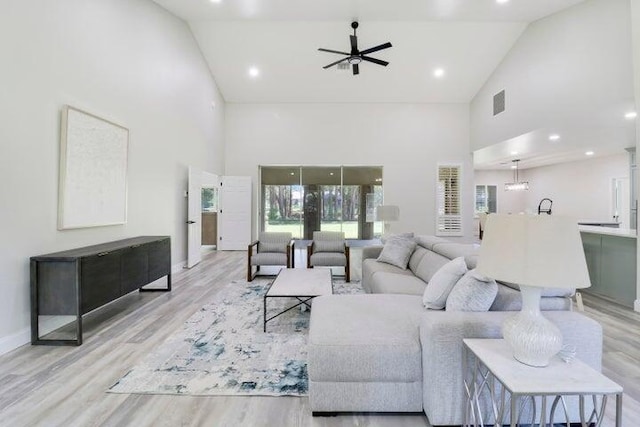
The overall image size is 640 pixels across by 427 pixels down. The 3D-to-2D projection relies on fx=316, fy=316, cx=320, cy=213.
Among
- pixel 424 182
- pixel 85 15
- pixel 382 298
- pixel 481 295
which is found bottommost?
pixel 382 298

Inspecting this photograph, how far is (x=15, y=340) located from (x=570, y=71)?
753 cm

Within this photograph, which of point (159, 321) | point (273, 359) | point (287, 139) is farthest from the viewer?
point (287, 139)

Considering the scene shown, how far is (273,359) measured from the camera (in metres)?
2.51

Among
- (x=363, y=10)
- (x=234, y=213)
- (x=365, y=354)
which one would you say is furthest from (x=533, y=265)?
(x=234, y=213)

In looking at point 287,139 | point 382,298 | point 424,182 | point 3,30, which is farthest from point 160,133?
point 424,182

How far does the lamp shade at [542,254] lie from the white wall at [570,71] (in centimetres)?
434

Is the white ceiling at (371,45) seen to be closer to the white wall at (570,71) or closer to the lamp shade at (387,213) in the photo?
the white wall at (570,71)

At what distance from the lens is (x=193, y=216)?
5.95 metres

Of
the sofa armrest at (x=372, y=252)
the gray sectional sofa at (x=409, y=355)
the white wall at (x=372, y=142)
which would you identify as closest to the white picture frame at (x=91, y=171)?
the gray sectional sofa at (x=409, y=355)

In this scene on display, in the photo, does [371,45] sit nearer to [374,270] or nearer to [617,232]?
[374,270]

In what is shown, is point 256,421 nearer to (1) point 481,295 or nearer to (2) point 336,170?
(1) point 481,295

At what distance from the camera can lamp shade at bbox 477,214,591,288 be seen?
1272 millimetres

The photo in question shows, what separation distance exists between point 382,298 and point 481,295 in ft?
2.86

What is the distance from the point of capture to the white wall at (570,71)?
419cm
